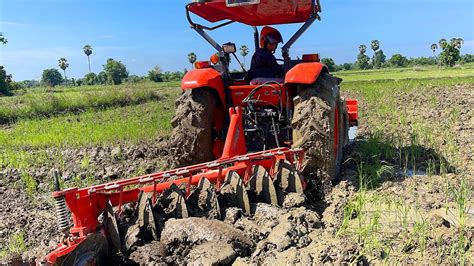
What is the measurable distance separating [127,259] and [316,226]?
1.34 meters

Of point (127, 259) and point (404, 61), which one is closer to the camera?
point (127, 259)

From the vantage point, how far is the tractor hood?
443 cm

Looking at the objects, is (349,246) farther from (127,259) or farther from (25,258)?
(25,258)

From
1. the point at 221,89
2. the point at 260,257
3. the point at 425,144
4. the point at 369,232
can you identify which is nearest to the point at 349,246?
the point at 369,232

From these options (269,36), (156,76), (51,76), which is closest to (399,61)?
(156,76)

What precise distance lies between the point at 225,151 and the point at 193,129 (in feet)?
2.27

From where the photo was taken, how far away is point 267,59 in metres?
5.00

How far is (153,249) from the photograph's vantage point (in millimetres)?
2812

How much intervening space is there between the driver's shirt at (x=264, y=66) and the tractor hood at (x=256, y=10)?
0.38 m

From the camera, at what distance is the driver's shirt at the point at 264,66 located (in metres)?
5.00

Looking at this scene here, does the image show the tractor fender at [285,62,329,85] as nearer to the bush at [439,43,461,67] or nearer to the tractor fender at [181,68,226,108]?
the tractor fender at [181,68,226,108]

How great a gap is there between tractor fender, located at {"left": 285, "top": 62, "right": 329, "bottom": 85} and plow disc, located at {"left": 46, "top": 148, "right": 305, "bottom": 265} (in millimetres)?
688

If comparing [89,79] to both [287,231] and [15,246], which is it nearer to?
[15,246]

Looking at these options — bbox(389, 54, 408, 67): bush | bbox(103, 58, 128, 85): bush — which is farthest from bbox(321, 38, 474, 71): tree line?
bbox(103, 58, 128, 85): bush
